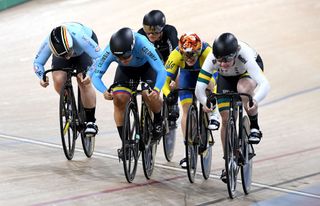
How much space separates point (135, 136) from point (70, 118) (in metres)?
0.91

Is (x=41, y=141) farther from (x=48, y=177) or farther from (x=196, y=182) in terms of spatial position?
(x=196, y=182)

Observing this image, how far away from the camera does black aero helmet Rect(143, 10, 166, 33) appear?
6.72m

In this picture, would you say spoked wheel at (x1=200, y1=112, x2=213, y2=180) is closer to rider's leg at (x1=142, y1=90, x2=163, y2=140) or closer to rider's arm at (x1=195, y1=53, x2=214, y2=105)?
rider's leg at (x1=142, y1=90, x2=163, y2=140)

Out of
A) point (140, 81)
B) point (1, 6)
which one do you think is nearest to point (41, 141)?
point (140, 81)

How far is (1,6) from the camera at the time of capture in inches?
609

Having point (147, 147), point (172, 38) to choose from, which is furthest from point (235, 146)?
point (172, 38)

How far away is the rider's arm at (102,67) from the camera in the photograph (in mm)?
5758

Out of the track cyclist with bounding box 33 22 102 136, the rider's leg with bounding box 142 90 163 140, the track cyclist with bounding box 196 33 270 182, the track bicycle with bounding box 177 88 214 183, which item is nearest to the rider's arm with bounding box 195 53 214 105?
the track cyclist with bounding box 196 33 270 182

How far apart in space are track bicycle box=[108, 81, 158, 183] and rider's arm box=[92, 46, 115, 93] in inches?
6.9

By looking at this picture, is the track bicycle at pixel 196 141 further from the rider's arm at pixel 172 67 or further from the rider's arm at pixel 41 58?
the rider's arm at pixel 41 58

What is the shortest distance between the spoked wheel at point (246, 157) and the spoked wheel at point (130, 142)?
791 millimetres

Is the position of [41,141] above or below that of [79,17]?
below

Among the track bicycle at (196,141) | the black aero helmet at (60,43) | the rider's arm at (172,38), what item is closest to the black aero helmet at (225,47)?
the track bicycle at (196,141)

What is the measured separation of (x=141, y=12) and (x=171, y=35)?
678 centimetres
